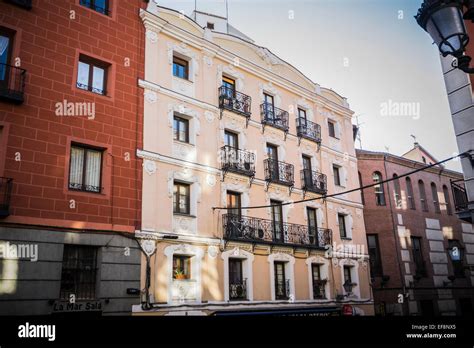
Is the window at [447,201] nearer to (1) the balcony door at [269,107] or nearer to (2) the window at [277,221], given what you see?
(2) the window at [277,221]

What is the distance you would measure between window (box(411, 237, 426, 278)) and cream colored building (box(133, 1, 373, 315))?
4.26m

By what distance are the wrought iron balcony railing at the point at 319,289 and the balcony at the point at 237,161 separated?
23.4 feet

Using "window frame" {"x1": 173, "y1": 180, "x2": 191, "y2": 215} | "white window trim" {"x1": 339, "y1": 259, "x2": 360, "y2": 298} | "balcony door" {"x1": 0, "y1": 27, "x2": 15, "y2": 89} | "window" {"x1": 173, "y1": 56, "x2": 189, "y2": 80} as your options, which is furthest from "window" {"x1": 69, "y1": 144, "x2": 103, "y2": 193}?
"white window trim" {"x1": 339, "y1": 259, "x2": 360, "y2": 298}

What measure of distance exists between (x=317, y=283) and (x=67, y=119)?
15222mm

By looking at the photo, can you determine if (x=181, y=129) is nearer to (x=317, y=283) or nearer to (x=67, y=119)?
(x=67, y=119)

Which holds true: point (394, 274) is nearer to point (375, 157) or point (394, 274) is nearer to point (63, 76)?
point (375, 157)

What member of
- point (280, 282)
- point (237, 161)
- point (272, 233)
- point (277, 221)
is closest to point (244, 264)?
point (272, 233)

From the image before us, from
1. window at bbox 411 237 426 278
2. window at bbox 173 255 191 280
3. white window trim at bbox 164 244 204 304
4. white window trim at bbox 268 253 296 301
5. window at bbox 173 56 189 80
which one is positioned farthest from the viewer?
window at bbox 411 237 426 278

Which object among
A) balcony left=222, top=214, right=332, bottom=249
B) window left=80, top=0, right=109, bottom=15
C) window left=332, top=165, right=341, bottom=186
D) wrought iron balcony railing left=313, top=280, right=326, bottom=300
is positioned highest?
window left=80, top=0, right=109, bottom=15

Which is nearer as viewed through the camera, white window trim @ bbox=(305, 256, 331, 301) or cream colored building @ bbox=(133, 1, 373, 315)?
cream colored building @ bbox=(133, 1, 373, 315)

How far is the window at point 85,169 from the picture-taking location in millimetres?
14516

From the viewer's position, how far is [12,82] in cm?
1363

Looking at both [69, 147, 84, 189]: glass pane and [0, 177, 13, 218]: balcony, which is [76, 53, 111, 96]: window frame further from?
[0, 177, 13, 218]: balcony

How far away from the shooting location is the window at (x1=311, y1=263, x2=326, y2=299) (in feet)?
72.4
